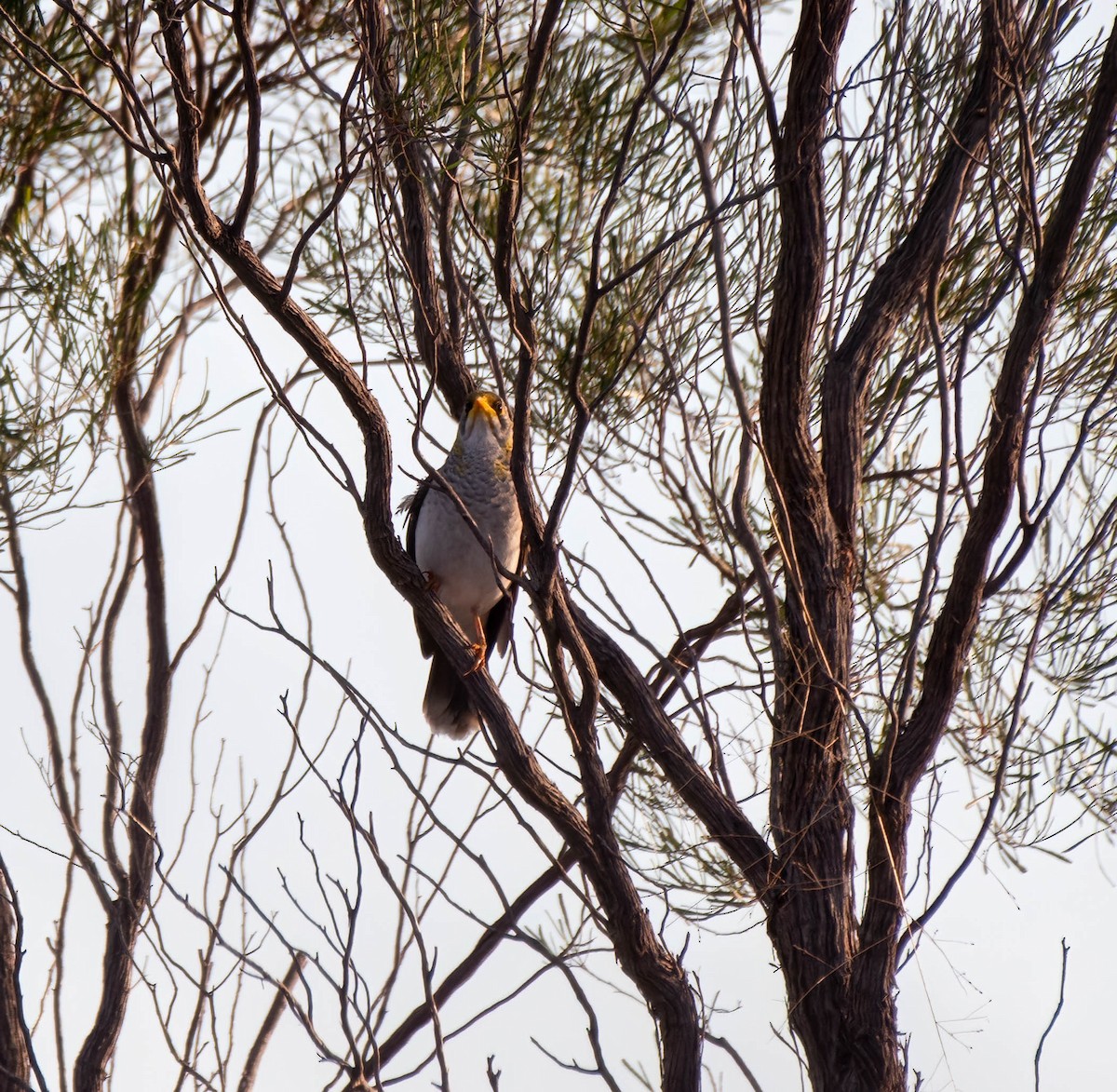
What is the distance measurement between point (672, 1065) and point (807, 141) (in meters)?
1.62

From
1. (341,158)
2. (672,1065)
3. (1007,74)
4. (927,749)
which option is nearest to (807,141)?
(1007,74)

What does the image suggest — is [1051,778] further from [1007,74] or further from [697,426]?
[1007,74]

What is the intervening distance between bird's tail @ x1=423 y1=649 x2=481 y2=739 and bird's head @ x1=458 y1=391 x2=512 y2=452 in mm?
666

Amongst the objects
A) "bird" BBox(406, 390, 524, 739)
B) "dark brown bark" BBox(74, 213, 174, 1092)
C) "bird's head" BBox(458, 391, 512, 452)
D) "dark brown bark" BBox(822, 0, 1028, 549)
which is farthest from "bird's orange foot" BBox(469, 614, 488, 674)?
"dark brown bark" BBox(74, 213, 174, 1092)

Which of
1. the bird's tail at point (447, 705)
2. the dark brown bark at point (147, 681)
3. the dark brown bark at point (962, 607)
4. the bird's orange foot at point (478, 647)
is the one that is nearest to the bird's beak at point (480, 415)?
the bird's orange foot at point (478, 647)

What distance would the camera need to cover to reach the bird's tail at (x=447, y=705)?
12.4ft

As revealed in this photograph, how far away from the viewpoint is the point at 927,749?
226cm

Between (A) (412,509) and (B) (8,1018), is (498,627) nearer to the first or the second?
(A) (412,509)

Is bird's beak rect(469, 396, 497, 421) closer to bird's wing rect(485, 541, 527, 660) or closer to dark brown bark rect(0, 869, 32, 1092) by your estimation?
bird's wing rect(485, 541, 527, 660)

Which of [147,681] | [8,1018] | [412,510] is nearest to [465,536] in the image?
[412,510]

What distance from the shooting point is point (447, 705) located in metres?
3.79

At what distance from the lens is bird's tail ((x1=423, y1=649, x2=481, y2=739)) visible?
3773 millimetres

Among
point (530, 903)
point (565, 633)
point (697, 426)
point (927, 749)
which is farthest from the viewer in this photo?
point (530, 903)

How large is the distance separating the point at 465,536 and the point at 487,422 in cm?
33
